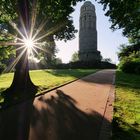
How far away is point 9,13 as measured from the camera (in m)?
17.5

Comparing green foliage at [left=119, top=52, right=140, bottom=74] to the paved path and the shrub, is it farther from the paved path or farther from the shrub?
the paved path

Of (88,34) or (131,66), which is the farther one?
(88,34)

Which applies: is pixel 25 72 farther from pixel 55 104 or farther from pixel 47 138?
pixel 47 138

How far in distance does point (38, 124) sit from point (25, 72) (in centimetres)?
656

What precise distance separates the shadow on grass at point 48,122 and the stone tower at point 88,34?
68.4 meters

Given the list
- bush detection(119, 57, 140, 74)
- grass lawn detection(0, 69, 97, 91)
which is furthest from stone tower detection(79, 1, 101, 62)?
grass lawn detection(0, 69, 97, 91)

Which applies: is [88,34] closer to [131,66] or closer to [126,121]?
[131,66]

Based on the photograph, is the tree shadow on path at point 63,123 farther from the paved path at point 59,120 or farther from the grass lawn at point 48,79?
the grass lawn at point 48,79

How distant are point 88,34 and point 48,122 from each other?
7401cm

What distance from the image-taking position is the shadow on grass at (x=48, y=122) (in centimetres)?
640

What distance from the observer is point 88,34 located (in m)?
80.2

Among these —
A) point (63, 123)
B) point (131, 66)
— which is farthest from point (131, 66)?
point (63, 123)

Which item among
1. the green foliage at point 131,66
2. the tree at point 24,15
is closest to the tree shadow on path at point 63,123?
the tree at point 24,15

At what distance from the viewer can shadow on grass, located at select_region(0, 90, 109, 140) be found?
252 inches
